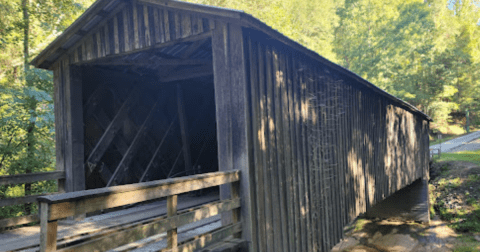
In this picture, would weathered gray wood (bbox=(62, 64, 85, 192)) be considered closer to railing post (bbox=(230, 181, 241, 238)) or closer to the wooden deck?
the wooden deck

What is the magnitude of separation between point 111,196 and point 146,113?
5134mm

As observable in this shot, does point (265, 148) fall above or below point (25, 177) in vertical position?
above

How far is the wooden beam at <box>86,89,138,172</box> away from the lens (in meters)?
6.31

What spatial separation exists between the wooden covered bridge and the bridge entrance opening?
0.03 meters

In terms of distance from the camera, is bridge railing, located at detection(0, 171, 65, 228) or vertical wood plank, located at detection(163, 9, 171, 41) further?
bridge railing, located at detection(0, 171, 65, 228)

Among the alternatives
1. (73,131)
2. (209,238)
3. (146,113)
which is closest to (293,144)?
(209,238)

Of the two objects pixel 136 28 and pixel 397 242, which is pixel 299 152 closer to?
pixel 136 28

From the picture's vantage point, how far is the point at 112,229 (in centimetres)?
428

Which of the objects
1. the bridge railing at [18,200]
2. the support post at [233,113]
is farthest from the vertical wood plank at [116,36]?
the bridge railing at [18,200]

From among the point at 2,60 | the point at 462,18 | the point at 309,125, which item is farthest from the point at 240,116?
the point at 462,18

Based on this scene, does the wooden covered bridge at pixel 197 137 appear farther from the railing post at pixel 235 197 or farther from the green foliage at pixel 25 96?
the green foliage at pixel 25 96

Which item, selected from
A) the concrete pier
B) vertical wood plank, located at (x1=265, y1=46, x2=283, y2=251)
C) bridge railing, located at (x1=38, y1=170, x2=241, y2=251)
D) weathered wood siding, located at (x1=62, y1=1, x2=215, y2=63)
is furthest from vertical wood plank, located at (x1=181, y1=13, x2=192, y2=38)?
the concrete pier

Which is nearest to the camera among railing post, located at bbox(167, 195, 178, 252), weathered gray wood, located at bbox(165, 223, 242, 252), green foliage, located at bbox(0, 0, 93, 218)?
railing post, located at bbox(167, 195, 178, 252)

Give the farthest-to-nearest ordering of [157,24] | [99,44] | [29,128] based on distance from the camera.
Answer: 1. [29,128]
2. [99,44]
3. [157,24]
